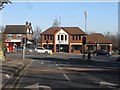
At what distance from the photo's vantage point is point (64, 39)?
10844 centimetres

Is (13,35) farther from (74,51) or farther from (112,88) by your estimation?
(112,88)

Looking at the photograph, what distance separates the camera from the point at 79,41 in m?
108

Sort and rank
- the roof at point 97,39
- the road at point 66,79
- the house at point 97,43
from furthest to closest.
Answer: the roof at point 97,39 < the house at point 97,43 < the road at point 66,79

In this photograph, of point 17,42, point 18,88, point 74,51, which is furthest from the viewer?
point 17,42

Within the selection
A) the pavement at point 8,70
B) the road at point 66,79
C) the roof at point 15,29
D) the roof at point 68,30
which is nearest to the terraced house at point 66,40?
the roof at point 68,30

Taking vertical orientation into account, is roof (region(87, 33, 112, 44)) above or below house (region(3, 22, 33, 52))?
below

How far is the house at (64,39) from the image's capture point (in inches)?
4230

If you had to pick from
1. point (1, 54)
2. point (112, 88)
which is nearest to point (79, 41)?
point (1, 54)

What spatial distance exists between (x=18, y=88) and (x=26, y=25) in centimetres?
11269

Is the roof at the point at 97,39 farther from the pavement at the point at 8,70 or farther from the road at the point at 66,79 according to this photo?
the road at the point at 66,79

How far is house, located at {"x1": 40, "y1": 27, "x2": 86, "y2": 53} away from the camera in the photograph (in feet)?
352

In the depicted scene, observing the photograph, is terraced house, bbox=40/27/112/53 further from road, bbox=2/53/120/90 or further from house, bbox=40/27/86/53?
road, bbox=2/53/120/90

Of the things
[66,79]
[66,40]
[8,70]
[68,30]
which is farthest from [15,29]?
[66,79]

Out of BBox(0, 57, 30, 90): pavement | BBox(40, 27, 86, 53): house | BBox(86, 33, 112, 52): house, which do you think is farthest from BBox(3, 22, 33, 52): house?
BBox(0, 57, 30, 90): pavement
